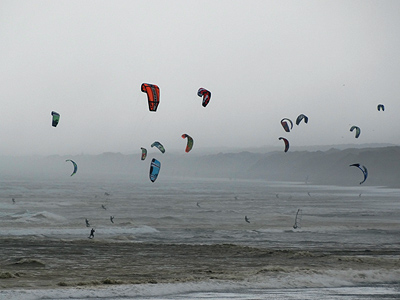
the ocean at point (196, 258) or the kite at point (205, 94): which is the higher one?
the kite at point (205, 94)

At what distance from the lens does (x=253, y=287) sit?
1524cm

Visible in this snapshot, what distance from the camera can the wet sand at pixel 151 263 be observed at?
16.0 m

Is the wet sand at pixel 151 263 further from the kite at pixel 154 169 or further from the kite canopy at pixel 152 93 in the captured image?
the kite canopy at pixel 152 93

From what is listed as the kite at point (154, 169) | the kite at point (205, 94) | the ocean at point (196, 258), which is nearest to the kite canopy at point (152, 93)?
the kite at point (154, 169)

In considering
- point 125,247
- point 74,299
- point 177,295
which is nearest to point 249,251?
point 125,247

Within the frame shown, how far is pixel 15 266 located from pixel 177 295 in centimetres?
655

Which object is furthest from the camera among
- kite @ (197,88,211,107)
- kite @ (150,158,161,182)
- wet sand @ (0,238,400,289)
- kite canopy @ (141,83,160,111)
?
kite @ (197,88,211,107)

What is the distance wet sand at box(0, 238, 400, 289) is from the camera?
632 inches

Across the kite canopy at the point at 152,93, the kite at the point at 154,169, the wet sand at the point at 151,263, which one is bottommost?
the wet sand at the point at 151,263

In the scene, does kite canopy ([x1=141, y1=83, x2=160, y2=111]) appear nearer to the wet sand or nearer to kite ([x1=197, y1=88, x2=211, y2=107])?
kite ([x1=197, y1=88, x2=211, y2=107])

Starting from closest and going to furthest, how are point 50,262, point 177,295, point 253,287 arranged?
point 177,295 < point 253,287 < point 50,262

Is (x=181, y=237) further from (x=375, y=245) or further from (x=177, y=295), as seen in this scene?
(x=177, y=295)

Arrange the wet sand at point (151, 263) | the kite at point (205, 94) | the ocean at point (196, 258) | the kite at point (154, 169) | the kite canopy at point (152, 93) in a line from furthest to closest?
the kite at point (205, 94)
the kite at point (154, 169)
the kite canopy at point (152, 93)
the wet sand at point (151, 263)
the ocean at point (196, 258)

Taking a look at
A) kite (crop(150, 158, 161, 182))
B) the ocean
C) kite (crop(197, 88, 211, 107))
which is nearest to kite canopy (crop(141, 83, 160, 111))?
kite (crop(150, 158, 161, 182))
